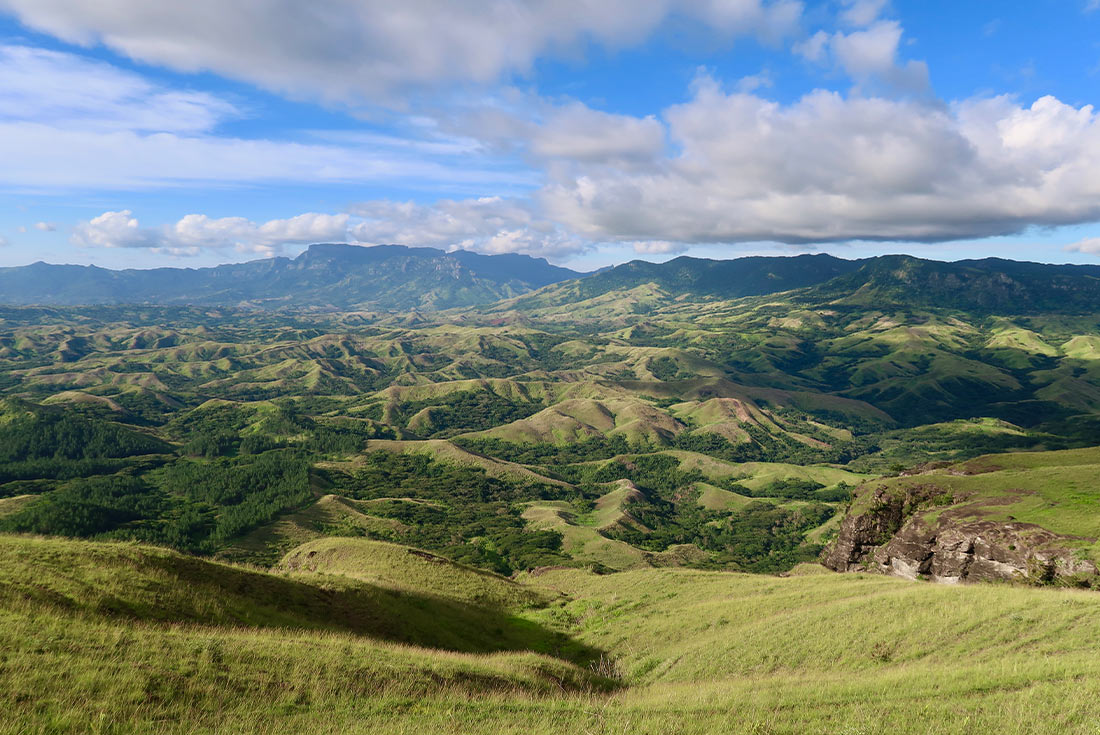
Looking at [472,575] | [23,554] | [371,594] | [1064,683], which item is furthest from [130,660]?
[472,575]

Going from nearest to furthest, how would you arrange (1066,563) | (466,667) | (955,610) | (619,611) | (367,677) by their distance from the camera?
(367,677) → (466,667) → (955,610) → (619,611) → (1066,563)

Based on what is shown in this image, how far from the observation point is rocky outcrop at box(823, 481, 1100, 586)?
235 feet

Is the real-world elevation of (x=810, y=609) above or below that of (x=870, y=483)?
above

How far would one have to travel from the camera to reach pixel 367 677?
72.9 ft

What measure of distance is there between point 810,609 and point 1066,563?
55530 mm

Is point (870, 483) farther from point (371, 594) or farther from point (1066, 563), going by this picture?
point (371, 594)

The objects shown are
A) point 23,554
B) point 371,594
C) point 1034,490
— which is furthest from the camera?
point 1034,490

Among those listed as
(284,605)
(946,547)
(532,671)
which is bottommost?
(946,547)

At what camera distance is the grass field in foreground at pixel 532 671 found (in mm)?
16828

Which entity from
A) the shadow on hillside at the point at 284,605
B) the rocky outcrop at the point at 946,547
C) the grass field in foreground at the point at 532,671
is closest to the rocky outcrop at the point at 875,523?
the rocky outcrop at the point at 946,547

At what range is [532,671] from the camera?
3006 centimetres

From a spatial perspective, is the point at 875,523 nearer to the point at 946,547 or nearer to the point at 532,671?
the point at 946,547

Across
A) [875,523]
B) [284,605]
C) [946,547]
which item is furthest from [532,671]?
[875,523]

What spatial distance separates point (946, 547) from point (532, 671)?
9807 cm
